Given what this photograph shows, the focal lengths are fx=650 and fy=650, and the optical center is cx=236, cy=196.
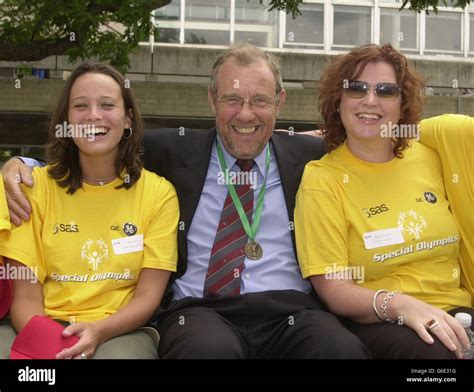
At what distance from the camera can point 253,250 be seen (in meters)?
3.48

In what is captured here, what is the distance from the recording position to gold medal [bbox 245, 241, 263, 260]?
3.46 m

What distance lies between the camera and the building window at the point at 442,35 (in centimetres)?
1942

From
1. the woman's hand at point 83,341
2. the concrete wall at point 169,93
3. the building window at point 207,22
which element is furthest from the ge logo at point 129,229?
the building window at point 207,22

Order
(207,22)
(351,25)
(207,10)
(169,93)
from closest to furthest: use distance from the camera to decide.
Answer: (169,93)
(207,22)
(207,10)
(351,25)

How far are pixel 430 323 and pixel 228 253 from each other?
1085mm

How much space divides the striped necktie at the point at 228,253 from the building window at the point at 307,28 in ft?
51.1

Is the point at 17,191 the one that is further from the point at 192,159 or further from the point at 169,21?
the point at 169,21

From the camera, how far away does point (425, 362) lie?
288 cm

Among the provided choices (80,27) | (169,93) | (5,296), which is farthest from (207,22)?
(5,296)

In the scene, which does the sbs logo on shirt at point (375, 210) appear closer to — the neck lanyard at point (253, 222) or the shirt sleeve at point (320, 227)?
the shirt sleeve at point (320, 227)

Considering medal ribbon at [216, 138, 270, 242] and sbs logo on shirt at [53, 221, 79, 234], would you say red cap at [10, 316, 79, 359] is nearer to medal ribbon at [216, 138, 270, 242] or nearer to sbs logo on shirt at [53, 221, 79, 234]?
sbs logo on shirt at [53, 221, 79, 234]

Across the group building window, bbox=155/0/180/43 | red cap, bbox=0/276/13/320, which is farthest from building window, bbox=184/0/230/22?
red cap, bbox=0/276/13/320

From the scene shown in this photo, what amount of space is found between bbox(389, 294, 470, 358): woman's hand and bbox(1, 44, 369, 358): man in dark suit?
0.26 m

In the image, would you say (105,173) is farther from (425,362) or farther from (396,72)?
(425,362)
